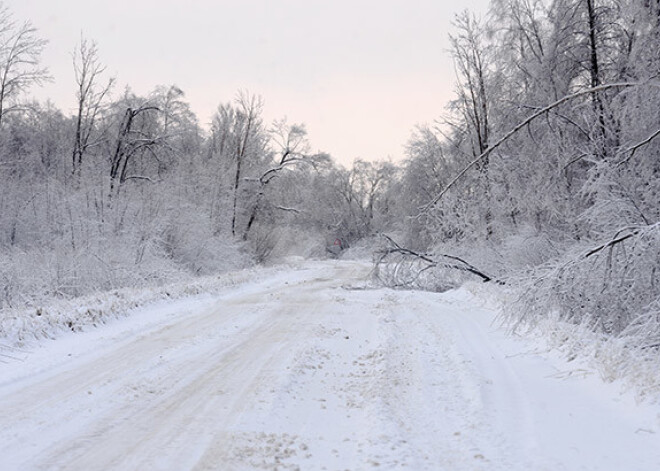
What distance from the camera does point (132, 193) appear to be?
20.0 m

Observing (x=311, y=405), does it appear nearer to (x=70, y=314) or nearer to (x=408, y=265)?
(x=70, y=314)

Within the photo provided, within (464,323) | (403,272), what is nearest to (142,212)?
(403,272)

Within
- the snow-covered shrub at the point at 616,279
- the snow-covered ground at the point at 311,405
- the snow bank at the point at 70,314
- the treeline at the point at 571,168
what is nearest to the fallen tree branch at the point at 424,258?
the treeline at the point at 571,168

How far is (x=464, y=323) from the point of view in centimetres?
938

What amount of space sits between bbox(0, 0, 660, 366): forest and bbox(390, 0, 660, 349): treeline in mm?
37

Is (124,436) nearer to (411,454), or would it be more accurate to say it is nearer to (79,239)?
(411,454)

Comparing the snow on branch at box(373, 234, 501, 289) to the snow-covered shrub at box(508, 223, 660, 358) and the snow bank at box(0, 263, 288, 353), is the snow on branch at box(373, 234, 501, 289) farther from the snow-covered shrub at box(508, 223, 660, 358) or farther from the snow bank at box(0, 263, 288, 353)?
the snow-covered shrub at box(508, 223, 660, 358)

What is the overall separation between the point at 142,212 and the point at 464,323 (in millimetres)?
14248

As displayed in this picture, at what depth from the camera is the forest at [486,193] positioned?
651 centimetres

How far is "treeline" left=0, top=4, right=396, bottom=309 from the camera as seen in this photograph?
48.9 feet

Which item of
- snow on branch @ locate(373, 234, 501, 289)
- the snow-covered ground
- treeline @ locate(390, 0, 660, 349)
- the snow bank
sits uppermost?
treeline @ locate(390, 0, 660, 349)

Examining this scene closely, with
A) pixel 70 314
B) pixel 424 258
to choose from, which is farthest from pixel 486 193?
pixel 70 314

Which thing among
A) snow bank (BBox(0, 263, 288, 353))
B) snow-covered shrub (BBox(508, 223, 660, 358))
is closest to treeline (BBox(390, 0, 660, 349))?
snow-covered shrub (BBox(508, 223, 660, 358))

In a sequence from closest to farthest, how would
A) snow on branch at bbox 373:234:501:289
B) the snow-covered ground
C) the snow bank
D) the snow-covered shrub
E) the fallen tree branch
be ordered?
the snow-covered ground < the snow-covered shrub < the snow bank < the fallen tree branch < snow on branch at bbox 373:234:501:289
